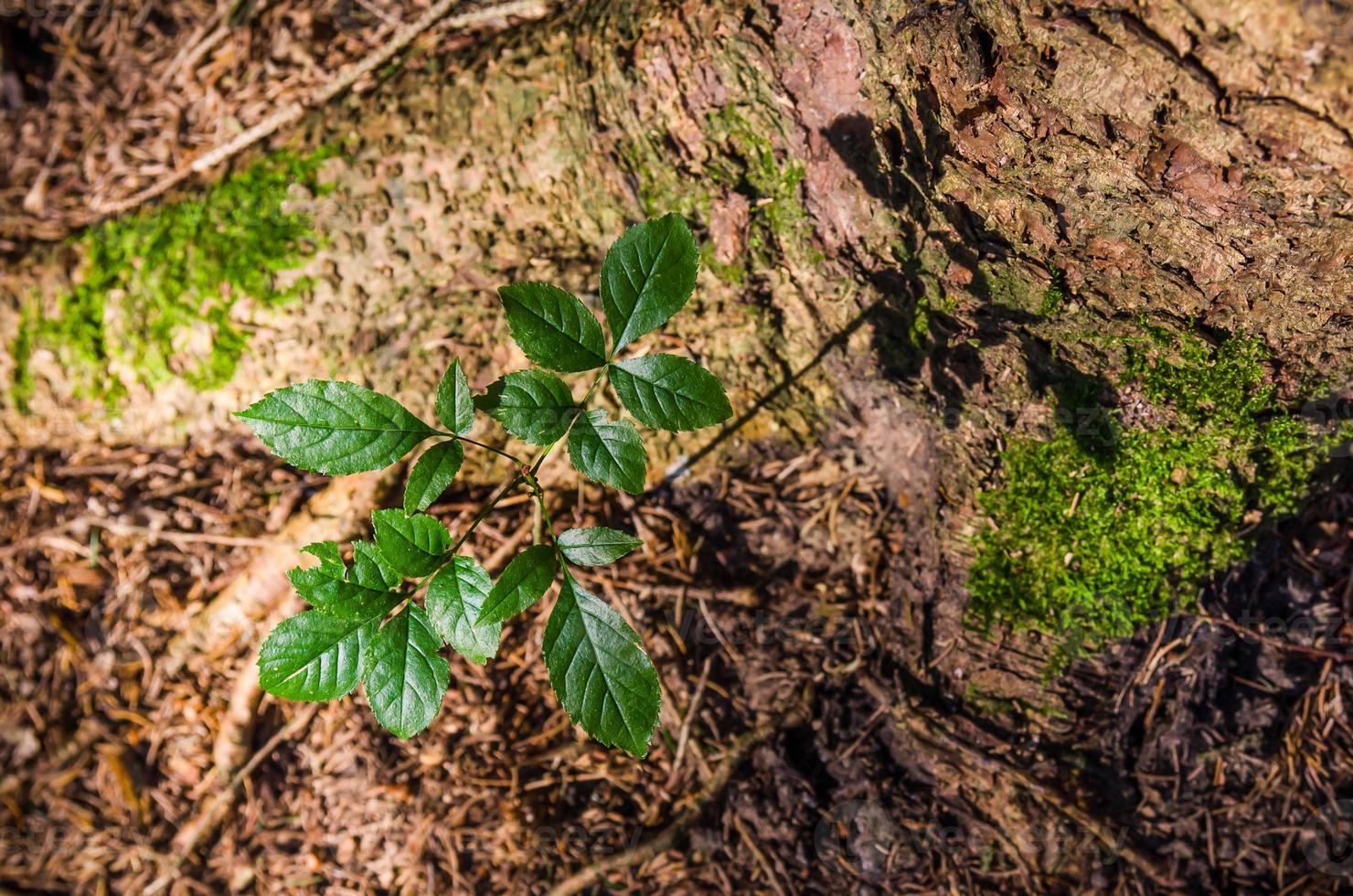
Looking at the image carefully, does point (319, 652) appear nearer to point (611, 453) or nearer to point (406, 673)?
point (406, 673)

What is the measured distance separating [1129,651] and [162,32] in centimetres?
453

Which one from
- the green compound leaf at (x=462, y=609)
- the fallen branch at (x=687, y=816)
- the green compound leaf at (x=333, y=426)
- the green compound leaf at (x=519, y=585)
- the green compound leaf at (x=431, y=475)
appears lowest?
the fallen branch at (x=687, y=816)

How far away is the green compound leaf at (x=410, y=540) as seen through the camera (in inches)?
59.1

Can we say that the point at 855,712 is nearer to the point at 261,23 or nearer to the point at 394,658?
the point at 394,658

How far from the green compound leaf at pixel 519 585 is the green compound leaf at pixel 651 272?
0.44m

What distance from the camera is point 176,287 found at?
282cm

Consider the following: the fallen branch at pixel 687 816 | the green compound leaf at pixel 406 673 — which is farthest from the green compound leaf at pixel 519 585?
the fallen branch at pixel 687 816

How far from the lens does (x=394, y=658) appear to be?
1.50 metres

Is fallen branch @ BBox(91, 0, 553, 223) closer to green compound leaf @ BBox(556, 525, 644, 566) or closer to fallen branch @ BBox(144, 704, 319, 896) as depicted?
green compound leaf @ BBox(556, 525, 644, 566)

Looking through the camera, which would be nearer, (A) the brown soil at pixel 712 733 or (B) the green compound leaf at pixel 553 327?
(B) the green compound leaf at pixel 553 327

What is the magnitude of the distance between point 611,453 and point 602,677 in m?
0.44

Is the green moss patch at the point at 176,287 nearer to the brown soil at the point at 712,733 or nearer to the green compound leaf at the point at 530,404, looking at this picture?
the brown soil at the point at 712,733

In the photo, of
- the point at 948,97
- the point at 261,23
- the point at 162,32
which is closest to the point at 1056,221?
the point at 948,97

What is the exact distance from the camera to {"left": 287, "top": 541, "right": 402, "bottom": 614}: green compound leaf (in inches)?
58.6
